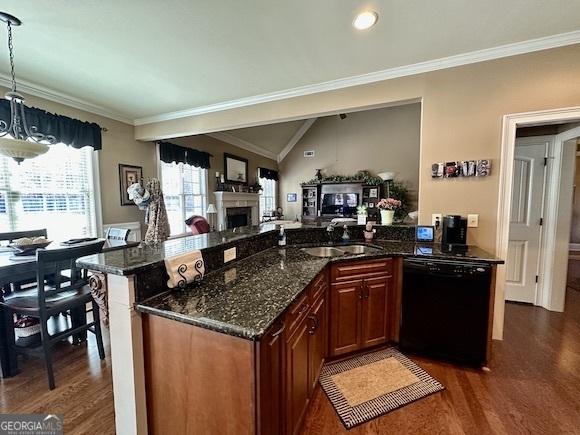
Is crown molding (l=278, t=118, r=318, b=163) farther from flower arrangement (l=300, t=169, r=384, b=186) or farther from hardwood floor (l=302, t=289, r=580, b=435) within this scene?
hardwood floor (l=302, t=289, r=580, b=435)

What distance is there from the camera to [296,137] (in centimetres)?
778

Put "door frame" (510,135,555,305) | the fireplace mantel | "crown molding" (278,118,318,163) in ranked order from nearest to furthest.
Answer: "door frame" (510,135,555,305) < the fireplace mantel < "crown molding" (278,118,318,163)

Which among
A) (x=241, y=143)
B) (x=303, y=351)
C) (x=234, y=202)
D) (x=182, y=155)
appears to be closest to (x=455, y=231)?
(x=303, y=351)

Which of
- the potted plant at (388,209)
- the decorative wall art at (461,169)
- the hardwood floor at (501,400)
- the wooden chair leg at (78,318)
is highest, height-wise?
the decorative wall art at (461,169)

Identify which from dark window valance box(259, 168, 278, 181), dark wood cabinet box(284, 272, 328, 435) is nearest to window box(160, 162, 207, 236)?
dark window valance box(259, 168, 278, 181)

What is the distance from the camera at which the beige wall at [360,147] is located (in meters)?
6.63

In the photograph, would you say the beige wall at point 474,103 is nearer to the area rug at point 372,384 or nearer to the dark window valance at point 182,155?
the area rug at point 372,384

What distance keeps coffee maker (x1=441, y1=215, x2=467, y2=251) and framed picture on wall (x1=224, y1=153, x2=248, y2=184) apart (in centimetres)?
463

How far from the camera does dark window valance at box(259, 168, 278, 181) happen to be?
23.6 feet

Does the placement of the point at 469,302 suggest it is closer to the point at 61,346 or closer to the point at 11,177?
the point at 61,346

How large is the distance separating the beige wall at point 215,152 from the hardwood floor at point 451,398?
3600 millimetres

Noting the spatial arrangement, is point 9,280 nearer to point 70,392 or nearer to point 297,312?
point 70,392

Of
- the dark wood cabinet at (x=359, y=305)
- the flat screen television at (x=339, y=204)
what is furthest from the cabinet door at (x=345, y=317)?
the flat screen television at (x=339, y=204)

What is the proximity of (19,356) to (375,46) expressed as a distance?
13.4ft
